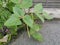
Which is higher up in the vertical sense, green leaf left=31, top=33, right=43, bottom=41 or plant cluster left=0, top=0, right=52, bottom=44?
plant cluster left=0, top=0, right=52, bottom=44

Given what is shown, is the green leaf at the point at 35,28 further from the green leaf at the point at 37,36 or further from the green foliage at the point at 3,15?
the green foliage at the point at 3,15

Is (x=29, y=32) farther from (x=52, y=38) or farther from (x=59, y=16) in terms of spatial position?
(x=59, y=16)

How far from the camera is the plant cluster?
182cm

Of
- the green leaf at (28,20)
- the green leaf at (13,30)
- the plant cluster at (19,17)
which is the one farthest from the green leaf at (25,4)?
the green leaf at (13,30)

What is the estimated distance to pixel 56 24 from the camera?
210cm

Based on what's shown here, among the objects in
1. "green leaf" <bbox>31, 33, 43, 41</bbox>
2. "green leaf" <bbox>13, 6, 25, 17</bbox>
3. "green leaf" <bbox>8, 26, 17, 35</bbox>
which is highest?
"green leaf" <bbox>13, 6, 25, 17</bbox>

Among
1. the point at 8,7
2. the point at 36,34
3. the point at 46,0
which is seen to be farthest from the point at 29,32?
the point at 46,0

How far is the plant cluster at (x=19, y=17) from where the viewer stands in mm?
1822

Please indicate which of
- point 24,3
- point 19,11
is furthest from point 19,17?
point 24,3

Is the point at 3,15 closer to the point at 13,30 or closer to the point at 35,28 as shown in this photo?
the point at 13,30

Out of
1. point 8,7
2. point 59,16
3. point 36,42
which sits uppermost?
point 8,7

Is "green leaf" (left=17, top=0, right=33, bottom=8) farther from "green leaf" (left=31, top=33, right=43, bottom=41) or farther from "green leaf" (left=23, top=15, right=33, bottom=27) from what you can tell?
"green leaf" (left=31, top=33, right=43, bottom=41)

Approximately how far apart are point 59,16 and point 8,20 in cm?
63

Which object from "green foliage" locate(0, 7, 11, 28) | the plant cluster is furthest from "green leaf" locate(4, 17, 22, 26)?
"green foliage" locate(0, 7, 11, 28)
